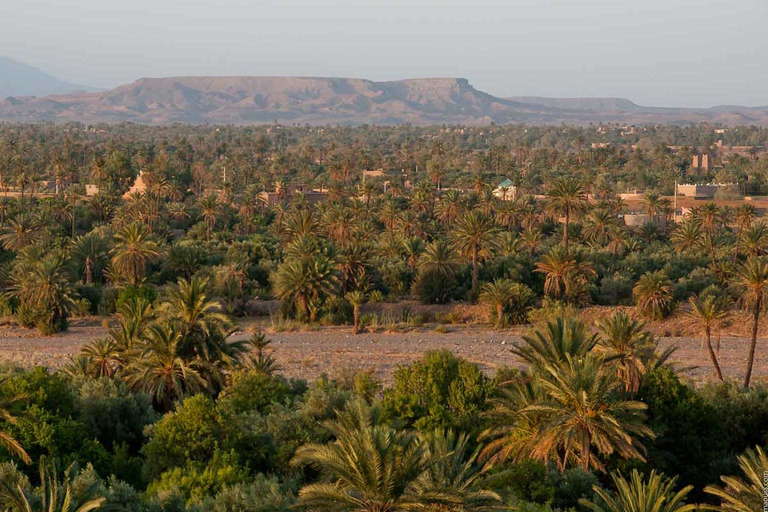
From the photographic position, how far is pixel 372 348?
37.9 meters

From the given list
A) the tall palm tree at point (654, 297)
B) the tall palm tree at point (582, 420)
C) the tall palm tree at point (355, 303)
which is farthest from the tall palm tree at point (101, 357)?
the tall palm tree at point (654, 297)

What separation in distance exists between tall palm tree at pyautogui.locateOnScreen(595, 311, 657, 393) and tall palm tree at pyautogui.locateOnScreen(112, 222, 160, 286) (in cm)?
2655

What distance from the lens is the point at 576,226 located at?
203 ft

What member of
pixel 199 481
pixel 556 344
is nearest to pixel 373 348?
pixel 556 344

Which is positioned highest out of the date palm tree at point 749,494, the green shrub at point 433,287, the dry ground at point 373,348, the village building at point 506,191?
the date palm tree at point 749,494

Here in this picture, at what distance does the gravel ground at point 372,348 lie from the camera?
110 feet

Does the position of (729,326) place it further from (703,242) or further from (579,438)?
(579,438)

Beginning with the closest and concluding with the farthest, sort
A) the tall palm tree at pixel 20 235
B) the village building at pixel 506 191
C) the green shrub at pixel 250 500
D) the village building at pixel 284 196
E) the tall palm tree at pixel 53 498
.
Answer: the tall palm tree at pixel 53 498, the green shrub at pixel 250 500, the tall palm tree at pixel 20 235, the village building at pixel 284 196, the village building at pixel 506 191

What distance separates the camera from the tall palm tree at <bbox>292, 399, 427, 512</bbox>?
42.0ft

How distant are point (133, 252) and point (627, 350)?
27.9 m

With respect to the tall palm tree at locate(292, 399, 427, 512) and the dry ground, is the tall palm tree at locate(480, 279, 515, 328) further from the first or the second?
the tall palm tree at locate(292, 399, 427, 512)

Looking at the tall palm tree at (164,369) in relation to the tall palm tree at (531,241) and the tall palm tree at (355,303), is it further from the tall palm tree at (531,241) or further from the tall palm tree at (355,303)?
the tall palm tree at (531,241)

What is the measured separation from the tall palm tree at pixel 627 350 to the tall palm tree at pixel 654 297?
1877cm

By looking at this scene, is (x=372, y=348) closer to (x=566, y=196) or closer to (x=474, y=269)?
(x=474, y=269)
